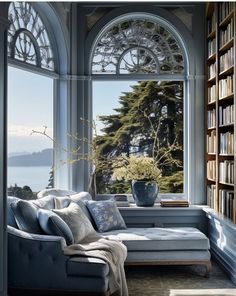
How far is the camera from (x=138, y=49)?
23.1ft

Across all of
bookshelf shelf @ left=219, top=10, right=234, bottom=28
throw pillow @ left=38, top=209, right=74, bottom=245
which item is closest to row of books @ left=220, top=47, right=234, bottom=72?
bookshelf shelf @ left=219, top=10, right=234, bottom=28

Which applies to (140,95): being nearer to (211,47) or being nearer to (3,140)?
(211,47)

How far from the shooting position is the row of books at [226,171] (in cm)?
563

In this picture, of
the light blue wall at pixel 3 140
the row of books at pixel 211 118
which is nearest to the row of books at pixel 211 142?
the row of books at pixel 211 118

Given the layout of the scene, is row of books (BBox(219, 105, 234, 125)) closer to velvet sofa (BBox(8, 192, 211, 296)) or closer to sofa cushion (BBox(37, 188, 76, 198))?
sofa cushion (BBox(37, 188, 76, 198))

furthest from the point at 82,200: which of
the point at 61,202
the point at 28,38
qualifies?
the point at 28,38

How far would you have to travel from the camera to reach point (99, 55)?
706cm

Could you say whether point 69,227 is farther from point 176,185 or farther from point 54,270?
point 176,185

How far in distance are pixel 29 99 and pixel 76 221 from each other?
68.0 inches

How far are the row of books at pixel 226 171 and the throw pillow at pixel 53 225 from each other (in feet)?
6.73

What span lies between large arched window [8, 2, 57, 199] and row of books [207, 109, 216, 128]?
2146mm

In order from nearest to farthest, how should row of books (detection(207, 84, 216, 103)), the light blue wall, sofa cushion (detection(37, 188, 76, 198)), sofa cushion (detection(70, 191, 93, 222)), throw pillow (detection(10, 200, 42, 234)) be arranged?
1. the light blue wall
2. throw pillow (detection(10, 200, 42, 234))
3. sofa cushion (detection(37, 188, 76, 198))
4. sofa cushion (detection(70, 191, 93, 222))
5. row of books (detection(207, 84, 216, 103))

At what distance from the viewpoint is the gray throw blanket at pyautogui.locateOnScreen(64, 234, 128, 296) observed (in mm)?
4371

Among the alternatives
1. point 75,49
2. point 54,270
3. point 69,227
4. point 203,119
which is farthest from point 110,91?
point 54,270
